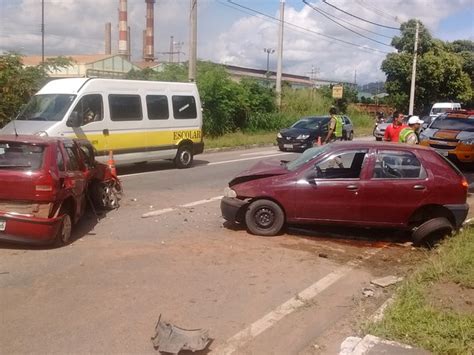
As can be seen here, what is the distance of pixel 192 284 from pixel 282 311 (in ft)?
3.50

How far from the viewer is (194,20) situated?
21672 millimetres

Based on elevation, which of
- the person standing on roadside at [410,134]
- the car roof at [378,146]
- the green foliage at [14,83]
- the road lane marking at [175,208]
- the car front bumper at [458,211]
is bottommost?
the road lane marking at [175,208]

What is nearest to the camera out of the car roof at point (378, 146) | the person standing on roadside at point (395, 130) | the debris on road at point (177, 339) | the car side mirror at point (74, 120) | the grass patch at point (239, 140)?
the debris on road at point (177, 339)

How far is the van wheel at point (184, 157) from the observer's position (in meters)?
14.7

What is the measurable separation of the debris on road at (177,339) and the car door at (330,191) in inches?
137

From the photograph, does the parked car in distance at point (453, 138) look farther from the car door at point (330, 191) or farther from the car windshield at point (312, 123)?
the car door at point (330, 191)

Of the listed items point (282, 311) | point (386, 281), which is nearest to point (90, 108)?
point (386, 281)

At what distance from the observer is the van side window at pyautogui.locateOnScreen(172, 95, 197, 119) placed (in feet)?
47.5

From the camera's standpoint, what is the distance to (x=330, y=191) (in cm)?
739

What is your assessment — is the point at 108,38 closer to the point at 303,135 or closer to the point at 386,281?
the point at 303,135

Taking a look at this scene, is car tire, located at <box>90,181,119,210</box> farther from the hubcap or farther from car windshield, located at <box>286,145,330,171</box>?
car windshield, located at <box>286,145,330,171</box>

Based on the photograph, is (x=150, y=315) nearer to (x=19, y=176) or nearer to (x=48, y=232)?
(x=48, y=232)

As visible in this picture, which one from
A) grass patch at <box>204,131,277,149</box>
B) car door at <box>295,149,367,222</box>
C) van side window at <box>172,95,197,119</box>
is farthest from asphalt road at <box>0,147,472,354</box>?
grass patch at <box>204,131,277,149</box>

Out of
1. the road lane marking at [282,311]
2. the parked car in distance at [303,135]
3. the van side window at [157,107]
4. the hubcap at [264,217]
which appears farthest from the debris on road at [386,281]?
the parked car in distance at [303,135]
